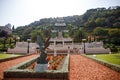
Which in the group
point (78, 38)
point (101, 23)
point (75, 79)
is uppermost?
point (101, 23)

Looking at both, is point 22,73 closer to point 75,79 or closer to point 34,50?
point 75,79

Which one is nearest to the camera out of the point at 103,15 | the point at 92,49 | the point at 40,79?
the point at 40,79

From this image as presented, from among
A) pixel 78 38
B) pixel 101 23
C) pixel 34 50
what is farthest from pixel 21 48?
pixel 101 23

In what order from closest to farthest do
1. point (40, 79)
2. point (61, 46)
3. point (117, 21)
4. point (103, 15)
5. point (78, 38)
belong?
point (40, 79), point (61, 46), point (78, 38), point (117, 21), point (103, 15)

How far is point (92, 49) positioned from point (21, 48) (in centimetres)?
1855

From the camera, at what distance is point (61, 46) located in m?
46.0

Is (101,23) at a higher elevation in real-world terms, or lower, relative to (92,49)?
higher

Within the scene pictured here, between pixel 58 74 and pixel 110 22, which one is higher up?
pixel 110 22

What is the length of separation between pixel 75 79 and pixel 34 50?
34.1m

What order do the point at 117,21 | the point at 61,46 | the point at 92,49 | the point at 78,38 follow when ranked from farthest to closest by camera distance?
the point at 117,21 < the point at 78,38 < the point at 61,46 < the point at 92,49

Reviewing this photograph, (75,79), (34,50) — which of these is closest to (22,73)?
(75,79)

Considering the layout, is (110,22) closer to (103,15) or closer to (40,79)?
(103,15)

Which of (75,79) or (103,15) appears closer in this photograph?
(75,79)

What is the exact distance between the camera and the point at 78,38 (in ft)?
204
